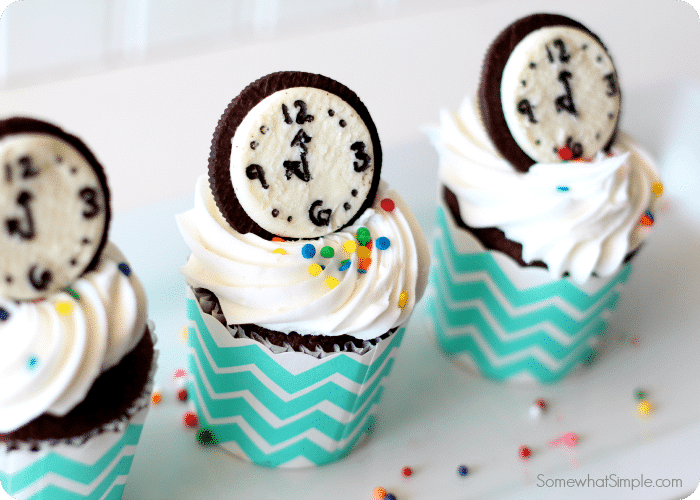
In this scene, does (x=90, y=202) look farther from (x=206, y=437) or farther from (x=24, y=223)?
(x=206, y=437)

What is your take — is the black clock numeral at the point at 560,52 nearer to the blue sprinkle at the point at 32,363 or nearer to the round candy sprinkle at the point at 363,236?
the round candy sprinkle at the point at 363,236

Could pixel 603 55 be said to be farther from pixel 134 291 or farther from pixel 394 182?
pixel 134 291

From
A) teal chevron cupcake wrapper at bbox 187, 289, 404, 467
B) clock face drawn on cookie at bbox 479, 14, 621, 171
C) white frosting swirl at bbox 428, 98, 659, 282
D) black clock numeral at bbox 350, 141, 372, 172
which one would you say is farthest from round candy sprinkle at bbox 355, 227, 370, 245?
clock face drawn on cookie at bbox 479, 14, 621, 171

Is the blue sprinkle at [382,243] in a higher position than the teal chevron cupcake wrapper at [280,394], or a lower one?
higher

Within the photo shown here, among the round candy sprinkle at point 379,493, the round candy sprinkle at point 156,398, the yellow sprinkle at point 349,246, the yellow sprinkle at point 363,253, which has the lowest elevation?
the round candy sprinkle at point 379,493

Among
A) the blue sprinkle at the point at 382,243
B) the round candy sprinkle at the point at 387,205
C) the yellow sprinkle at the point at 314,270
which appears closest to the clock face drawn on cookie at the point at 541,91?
the round candy sprinkle at the point at 387,205

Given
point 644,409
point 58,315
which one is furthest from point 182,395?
point 644,409

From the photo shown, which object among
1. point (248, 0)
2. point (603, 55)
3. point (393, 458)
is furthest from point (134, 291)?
point (248, 0)
